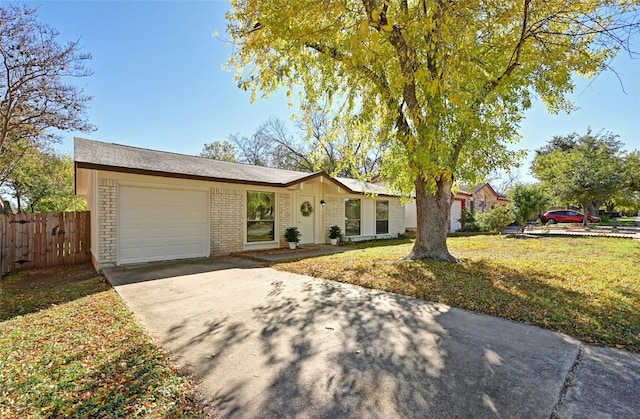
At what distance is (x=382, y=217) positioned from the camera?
652 inches

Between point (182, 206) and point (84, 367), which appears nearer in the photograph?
point (84, 367)

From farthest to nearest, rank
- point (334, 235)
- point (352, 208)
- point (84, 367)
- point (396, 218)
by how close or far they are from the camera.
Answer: point (396, 218), point (352, 208), point (334, 235), point (84, 367)

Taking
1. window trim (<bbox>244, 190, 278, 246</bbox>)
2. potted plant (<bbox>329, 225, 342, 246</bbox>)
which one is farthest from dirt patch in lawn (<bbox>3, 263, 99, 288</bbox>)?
potted plant (<bbox>329, 225, 342, 246</bbox>)

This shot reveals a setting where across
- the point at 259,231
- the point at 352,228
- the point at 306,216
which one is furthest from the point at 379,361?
the point at 352,228

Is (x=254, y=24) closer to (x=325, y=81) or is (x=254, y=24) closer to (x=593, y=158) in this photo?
(x=325, y=81)

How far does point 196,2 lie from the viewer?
821 cm

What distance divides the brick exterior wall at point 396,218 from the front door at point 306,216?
5582 millimetres

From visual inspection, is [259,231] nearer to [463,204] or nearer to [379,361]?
[379,361]

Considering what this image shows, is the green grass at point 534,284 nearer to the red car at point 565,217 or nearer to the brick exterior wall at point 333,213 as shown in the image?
the brick exterior wall at point 333,213

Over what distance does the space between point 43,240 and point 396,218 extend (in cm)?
1512

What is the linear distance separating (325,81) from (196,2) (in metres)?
4.04

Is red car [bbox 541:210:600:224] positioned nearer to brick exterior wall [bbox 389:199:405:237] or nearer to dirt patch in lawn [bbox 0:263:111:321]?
brick exterior wall [bbox 389:199:405:237]

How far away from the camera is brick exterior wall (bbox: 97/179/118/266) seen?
7.70 meters

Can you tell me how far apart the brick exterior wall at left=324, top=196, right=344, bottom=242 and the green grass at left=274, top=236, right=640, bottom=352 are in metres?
5.14
